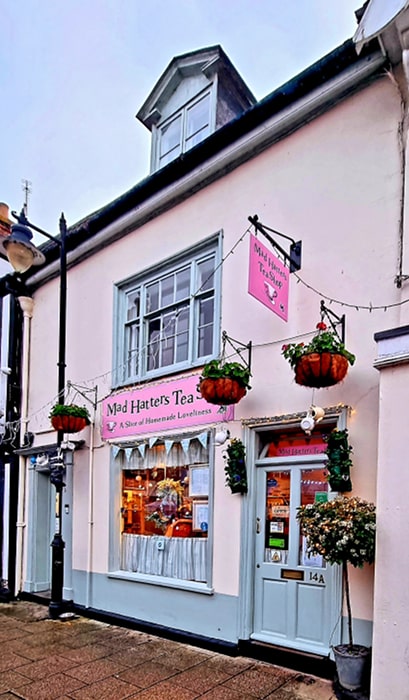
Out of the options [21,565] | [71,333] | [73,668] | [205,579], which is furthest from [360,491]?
[21,565]

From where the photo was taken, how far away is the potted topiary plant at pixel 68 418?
783 centimetres

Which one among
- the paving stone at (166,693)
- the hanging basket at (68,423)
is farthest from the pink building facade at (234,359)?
the paving stone at (166,693)

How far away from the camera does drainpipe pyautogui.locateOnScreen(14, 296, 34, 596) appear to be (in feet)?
31.6

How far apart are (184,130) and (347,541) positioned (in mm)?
6914

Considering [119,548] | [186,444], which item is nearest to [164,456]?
[186,444]

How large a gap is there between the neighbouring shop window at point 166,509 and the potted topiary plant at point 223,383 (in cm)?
131

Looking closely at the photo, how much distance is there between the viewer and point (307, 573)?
5.55 meters

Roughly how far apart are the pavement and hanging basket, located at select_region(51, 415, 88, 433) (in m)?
2.87

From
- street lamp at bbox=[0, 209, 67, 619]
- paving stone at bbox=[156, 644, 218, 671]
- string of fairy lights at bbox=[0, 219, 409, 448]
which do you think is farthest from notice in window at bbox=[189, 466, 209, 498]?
street lamp at bbox=[0, 209, 67, 619]

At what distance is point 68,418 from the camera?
784 centimetres

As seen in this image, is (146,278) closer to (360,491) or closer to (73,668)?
(360,491)

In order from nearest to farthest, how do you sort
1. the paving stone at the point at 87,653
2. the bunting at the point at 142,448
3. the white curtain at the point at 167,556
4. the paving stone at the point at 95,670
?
the paving stone at the point at 95,670 → the paving stone at the point at 87,653 → the white curtain at the point at 167,556 → the bunting at the point at 142,448

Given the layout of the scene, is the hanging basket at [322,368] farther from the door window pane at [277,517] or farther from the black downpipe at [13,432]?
the black downpipe at [13,432]

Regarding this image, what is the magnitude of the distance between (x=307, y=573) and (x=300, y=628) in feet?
1.91
